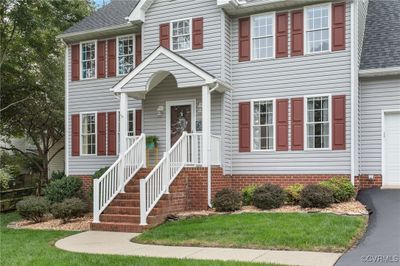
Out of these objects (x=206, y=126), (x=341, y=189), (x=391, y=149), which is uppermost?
(x=206, y=126)

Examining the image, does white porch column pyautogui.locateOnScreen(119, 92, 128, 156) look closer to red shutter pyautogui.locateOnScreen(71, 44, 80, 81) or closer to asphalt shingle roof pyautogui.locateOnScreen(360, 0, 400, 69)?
red shutter pyautogui.locateOnScreen(71, 44, 80, 81)

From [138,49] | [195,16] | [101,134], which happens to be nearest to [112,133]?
[101,134]

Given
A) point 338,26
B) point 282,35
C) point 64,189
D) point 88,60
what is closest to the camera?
point 338,26

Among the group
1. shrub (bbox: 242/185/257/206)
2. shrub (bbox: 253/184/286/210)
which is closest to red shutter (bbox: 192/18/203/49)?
shrub (bbox: 242/185/257/206)

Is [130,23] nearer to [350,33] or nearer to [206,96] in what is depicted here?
[206,96]

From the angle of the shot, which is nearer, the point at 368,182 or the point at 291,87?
the point at 368,182

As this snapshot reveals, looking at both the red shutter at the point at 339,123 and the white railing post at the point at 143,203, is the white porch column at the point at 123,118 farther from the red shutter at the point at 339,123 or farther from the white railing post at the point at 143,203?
the red shutter at the point at 339,123

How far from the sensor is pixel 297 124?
1398cm

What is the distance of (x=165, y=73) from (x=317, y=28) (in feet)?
15.6

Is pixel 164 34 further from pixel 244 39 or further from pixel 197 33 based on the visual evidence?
pixel 244 39

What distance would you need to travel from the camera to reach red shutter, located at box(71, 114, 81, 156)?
17781 mm

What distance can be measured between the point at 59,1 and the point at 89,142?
740 centimetres

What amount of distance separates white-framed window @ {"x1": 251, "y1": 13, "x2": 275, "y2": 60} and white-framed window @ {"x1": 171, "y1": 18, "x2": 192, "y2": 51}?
6.67ft

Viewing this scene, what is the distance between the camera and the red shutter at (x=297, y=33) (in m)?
14.1
